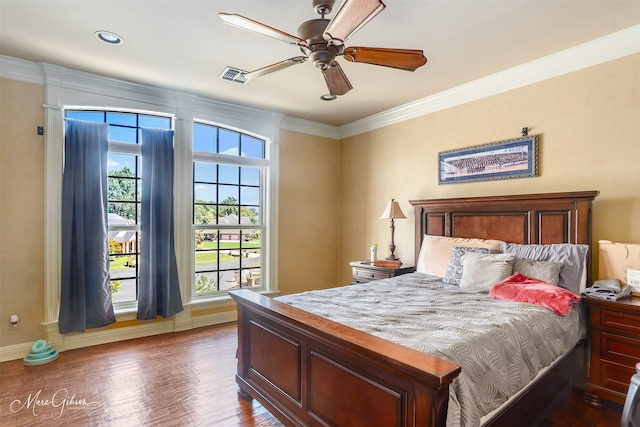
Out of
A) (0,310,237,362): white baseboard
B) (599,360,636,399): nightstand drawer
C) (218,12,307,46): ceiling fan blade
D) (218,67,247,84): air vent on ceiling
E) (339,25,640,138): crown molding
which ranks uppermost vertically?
(218,67,247,84): air vent on ceiling

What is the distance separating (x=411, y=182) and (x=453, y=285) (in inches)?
66.3

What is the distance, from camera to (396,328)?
1804 mm

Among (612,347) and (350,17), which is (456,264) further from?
(350,17)

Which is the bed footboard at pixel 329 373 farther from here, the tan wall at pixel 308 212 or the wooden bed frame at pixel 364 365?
the tan wall at pixel 308 212

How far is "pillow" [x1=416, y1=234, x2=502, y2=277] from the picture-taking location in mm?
3248

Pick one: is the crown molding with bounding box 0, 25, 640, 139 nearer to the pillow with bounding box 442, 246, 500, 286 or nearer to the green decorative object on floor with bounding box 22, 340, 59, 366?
the pillow with bounding box 442, 246, 500, 286

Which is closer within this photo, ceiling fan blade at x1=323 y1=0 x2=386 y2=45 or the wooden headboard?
ceiling fan blade at x1=323 y1=0 x2=386 y2=45

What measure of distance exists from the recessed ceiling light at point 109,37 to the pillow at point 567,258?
3818 mm

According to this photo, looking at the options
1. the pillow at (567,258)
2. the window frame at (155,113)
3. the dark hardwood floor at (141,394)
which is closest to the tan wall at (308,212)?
the window frame at (155,113)

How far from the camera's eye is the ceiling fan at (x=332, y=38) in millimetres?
1730

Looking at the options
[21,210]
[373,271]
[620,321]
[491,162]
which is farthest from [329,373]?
[21,210]

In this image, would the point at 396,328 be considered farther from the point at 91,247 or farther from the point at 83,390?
the point at 91,247

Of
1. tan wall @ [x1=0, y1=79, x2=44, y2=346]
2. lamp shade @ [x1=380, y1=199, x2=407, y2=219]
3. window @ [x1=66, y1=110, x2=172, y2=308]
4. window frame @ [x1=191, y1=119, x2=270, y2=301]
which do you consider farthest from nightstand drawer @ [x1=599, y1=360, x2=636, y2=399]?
tan wall @ [x1=0, y1=79, x2=44, y2=346]

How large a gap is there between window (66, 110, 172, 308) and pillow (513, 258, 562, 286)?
3.77m
